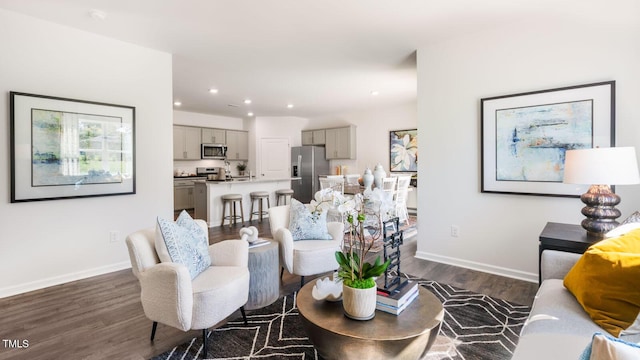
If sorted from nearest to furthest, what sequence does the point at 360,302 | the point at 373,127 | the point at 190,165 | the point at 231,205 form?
the point at 360,302 < the point at 231,205 < the point at 373,127 < the point at 190,165

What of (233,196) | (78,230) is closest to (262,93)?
(233,196)

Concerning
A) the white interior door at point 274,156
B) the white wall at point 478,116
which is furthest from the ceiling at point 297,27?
the white interior door at point 274,156

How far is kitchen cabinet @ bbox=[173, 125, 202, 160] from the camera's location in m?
7.81

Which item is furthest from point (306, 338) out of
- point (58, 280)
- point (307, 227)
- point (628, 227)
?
point (58, 280)

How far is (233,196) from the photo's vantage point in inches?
231

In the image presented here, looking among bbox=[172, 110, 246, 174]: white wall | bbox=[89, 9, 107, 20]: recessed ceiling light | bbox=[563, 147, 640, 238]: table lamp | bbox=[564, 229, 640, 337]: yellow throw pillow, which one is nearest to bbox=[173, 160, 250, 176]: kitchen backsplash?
bbox=[172, 110, 246, 174]: white wall

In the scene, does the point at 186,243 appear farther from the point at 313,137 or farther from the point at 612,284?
the point at 313,137

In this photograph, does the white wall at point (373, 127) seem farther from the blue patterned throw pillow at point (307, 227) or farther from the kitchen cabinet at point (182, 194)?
the blue patterned throw pillow at point (307, 227)

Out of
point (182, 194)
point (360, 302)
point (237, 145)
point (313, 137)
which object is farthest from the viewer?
point (237, 145)

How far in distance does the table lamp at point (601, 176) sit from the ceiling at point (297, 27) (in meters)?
1.36

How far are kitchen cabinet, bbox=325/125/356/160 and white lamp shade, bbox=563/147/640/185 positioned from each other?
604 cm

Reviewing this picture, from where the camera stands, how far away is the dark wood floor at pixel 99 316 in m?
2.02

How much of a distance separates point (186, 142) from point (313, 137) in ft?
10.7

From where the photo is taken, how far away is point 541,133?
120 inches
